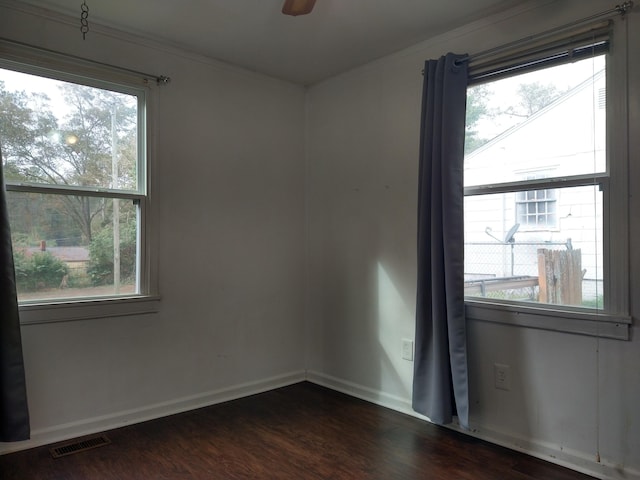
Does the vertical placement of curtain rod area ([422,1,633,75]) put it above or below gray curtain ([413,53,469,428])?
above

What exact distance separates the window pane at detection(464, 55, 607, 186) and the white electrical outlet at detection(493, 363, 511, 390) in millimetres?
1038

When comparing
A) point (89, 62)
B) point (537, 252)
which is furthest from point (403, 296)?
point (89, 62)

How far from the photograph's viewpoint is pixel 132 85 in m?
2.80

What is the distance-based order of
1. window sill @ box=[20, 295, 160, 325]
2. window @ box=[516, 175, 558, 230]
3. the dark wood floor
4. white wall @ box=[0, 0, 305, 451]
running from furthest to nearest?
white wall @ box=[0, 0, 305, 451]
window sill @ box=[20, 295, 160, 325]
window @ box=[516, 175, 558, 230]
the dark wood floor

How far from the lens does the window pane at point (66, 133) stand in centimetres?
244

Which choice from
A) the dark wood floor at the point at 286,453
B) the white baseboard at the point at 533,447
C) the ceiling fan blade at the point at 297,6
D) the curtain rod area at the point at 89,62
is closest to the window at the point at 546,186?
the white baseboard at the point at 533,447

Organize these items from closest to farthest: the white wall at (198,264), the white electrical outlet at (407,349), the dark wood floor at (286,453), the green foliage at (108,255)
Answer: the dark wood floor at (286,453)
the white wall at (198,264)
the green foliage at (108,255)
the white electrical outlet at (407,349)

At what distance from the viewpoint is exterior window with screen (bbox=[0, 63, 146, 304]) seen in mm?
2461

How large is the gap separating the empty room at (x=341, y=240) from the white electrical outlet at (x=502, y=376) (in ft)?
0.05

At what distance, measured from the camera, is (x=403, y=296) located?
9.93 ft

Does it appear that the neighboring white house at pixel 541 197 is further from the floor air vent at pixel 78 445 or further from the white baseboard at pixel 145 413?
the floor air vent at pixel 78 445

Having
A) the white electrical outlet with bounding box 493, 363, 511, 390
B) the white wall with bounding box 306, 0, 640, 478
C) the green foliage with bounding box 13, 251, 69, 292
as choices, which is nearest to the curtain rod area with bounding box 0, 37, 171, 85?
the green foliage with bounding box 13, 251, 69, 292

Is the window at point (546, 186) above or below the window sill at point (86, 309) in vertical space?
above

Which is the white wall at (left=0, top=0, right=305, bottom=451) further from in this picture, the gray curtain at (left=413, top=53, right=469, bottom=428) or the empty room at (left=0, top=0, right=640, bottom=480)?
the gray curtain at (left=413, top=53, right=469, bottom=428)
